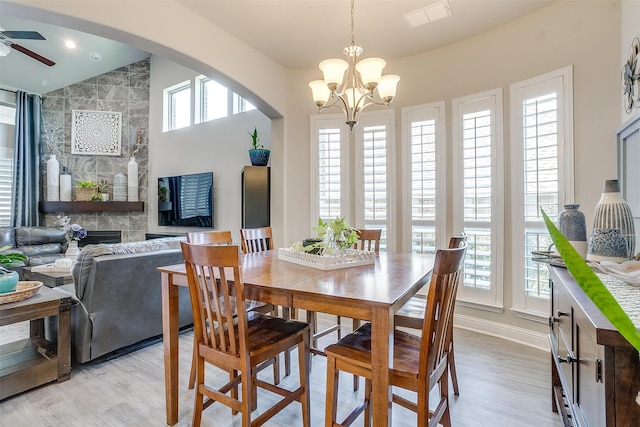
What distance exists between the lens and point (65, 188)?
251 inches

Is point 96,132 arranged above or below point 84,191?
above

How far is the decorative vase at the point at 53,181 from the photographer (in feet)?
20.6

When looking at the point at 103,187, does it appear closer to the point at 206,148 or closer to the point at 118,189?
the point at 118,189

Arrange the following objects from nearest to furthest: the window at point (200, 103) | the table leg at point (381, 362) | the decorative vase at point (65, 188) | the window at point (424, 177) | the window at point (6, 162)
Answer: the table leg at point (381, 362), the window at point (424, 177), the window at point (200, 103), the window at point (6, 162), the decorative vase at point (65, 188)

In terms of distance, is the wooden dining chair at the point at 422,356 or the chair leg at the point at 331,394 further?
the chair leg at the point at 331,394

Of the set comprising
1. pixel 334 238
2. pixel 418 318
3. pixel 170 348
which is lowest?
pixel 170 348

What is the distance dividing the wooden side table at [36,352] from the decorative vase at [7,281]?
0.11m

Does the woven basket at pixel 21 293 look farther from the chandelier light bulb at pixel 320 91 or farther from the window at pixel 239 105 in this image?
the window at pixel 239 105

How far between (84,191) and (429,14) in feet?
22.7

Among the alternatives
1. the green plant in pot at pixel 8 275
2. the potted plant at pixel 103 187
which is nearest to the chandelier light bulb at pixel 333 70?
the green plant in pot at pixel 8 275

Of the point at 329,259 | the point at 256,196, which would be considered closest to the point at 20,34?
the point at 256,196

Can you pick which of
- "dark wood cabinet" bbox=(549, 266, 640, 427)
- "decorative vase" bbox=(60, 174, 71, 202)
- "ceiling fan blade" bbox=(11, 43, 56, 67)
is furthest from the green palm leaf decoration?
"decorative vase" bbox=(60, 174, 71, 202)

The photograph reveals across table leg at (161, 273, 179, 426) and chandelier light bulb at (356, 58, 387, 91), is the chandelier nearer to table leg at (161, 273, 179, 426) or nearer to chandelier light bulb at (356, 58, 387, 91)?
chandelier light bulb at (356, 58, 387, 91)

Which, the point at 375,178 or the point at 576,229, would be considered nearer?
the point at 576,229
